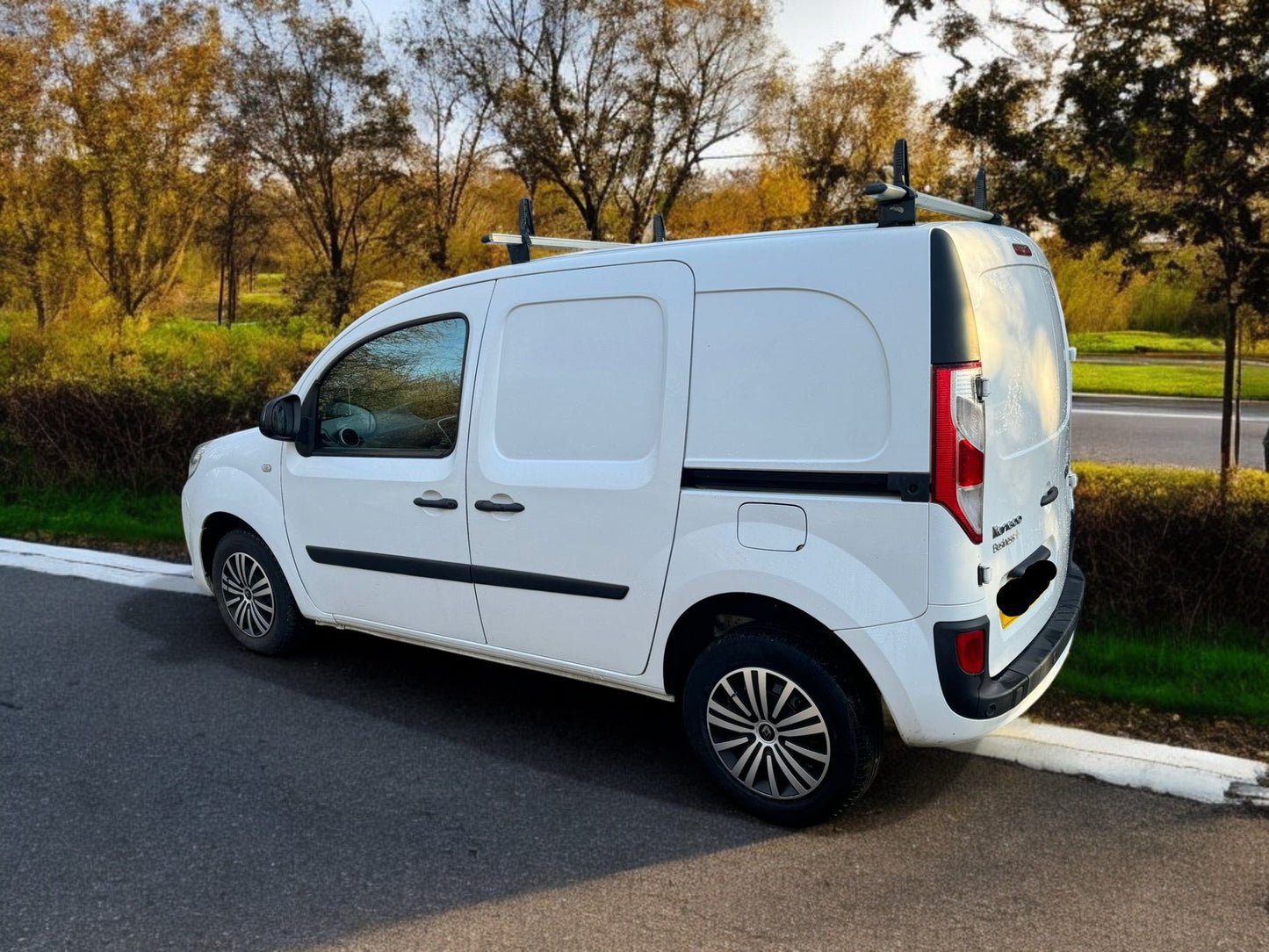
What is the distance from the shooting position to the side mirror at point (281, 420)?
4387mm

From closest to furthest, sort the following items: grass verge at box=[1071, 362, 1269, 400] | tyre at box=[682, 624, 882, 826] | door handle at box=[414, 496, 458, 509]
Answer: tyre at box=[682, 624, 882, 826], door handle at box=[414, 496, 458, 509], grass verge at box=[1071, 362, 1269, 400]

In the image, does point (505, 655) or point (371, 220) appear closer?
point (505, 655)

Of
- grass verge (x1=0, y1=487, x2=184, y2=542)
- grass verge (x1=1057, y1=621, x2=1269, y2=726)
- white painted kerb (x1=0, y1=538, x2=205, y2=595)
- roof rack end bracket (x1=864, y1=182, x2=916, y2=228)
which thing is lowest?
grass verge (x1=1057, y1=621, x2=1269, y2=726)

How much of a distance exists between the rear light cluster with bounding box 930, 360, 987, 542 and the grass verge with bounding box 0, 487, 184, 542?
5818mm

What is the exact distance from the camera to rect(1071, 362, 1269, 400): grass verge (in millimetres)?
17391

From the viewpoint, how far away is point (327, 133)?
53.9ft

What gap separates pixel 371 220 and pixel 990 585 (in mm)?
16221

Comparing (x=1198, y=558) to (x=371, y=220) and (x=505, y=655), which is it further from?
(x=371, y=220)

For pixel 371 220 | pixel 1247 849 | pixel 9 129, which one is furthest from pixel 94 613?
pixel 371 220

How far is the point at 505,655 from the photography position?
3920mm

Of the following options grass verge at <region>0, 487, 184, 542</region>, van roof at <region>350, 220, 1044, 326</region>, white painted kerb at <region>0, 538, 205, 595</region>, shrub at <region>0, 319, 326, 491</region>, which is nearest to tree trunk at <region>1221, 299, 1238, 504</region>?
van roof at <region>350, 220, 1044, 326</region>

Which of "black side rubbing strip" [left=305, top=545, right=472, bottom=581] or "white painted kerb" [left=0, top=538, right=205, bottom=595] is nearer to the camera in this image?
"black side rubbing strip" [left=305, top=545, right=472, bottom=581]

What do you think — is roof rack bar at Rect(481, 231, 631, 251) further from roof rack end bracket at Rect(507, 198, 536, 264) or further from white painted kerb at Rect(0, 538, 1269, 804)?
white painted kerb at Rect(0, 538, 1269, 804)

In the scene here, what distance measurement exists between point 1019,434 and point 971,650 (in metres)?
0.71
